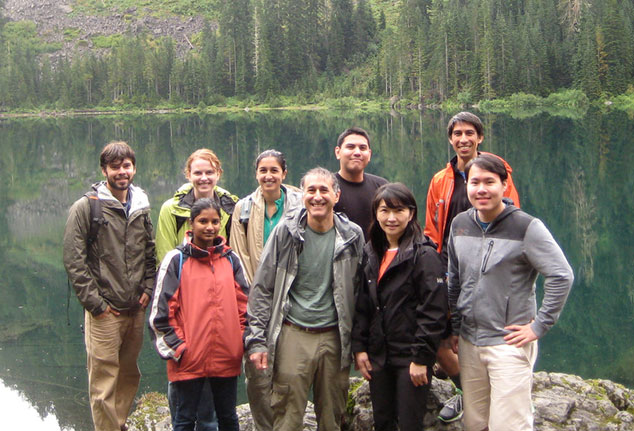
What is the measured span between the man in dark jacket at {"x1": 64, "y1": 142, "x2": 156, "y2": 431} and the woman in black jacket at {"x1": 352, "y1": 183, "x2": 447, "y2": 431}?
1.69 m

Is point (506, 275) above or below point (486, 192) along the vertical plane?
below

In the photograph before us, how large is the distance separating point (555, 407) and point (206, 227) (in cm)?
273

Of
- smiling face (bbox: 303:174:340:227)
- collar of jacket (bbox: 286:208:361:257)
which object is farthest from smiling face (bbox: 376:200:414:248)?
smiling face (bbox: 303:174:340:227)

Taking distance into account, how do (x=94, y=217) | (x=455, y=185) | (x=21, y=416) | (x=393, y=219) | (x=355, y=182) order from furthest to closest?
1. (x=21, y=416)
2. (x=355, y=182)
3. (x=455, y=185)
4. (x=94, y=217)
5. (x=393, y=219)

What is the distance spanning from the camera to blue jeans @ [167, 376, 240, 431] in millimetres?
3877

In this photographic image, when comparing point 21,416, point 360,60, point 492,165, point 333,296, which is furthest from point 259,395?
point 360,60

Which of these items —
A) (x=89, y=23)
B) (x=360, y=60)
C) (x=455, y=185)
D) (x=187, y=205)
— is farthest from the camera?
(x=89, y=23)

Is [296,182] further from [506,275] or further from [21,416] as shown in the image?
[506,275]

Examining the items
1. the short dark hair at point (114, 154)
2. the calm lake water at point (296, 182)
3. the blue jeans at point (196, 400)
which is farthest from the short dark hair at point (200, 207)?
the calm lake water at point (296, 182)

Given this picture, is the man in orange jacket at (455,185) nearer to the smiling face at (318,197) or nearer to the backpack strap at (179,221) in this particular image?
the smiling face at (318,197)

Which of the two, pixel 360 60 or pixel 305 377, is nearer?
pixel 305 377

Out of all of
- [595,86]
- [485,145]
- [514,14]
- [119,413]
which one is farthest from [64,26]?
[119,413]

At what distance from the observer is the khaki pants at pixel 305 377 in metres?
3.80

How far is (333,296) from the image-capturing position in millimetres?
3801
